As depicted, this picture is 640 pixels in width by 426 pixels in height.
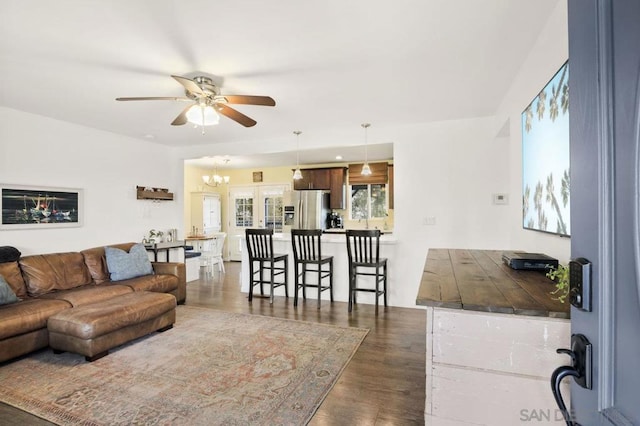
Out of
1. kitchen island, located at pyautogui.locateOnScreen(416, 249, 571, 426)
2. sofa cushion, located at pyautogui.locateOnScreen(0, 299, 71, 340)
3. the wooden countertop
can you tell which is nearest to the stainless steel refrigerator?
sofa cushion, located at pyautogui.locateOnScreen(0, 299, 71, 340)

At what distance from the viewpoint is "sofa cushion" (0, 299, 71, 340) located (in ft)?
8.68

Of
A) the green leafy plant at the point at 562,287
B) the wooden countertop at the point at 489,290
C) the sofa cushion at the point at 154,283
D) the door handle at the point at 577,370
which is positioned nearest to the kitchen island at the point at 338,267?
the sofa cushion at the point at 154,283

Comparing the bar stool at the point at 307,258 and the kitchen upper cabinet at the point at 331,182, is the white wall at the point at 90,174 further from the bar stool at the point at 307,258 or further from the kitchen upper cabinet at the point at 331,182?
the bar stool at the point at 307,258

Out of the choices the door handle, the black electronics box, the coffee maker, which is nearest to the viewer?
the door handle

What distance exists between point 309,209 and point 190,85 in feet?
14.5

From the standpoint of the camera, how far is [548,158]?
1.91 m

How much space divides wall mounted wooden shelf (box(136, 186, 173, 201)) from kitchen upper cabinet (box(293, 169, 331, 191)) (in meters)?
2.71

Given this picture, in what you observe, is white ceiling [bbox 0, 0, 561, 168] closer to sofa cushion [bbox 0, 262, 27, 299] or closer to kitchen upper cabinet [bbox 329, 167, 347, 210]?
sofa cushion [bbox 0, 262, 27, 299]

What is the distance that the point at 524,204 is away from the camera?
2535 mm

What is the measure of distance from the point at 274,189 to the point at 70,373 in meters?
5.86

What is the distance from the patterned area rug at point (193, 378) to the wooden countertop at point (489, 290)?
4.05ft

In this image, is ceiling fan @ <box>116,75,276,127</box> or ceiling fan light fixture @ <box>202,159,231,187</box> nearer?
ceiling fan @ <box>116,75,276,127</box>

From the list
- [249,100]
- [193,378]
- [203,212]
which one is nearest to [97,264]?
[193,378]

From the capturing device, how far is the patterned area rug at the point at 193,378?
2045 mm
